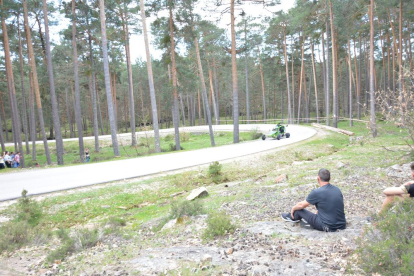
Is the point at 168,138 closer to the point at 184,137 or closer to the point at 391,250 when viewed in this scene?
the point at 184,137

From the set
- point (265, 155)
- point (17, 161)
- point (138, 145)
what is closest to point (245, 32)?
point (138, 145)

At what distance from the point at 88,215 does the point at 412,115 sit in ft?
32.0

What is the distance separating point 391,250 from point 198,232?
3236 mm

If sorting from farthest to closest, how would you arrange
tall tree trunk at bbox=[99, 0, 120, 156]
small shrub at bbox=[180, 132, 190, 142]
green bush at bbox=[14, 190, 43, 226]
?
small shrub at bbox=[180, 132, 190, 142], tall tree trunk at bbox=[99, 0, 120, 156], green bush at bbox=[14, 190, 43, 226]

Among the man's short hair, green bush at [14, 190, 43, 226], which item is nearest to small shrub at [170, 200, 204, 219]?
the man's short hair

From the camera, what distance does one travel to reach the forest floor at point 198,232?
3.79 m

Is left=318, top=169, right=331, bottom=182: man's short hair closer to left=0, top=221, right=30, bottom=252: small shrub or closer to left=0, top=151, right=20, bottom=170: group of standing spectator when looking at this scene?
left=0, top=221, right=30, bottom=252: small shrub

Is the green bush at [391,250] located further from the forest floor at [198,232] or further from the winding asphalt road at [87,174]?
the winding asphalt road at [87,174]

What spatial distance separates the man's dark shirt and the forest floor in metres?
0.18

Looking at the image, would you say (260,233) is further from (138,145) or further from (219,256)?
(138,145)

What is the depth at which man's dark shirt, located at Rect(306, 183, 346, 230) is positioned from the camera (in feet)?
14.9

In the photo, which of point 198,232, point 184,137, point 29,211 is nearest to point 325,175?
point 198,232

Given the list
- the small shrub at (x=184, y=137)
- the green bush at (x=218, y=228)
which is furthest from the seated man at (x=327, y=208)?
the small shrub at (x=184, y=137)

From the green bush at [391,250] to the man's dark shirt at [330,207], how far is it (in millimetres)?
926
